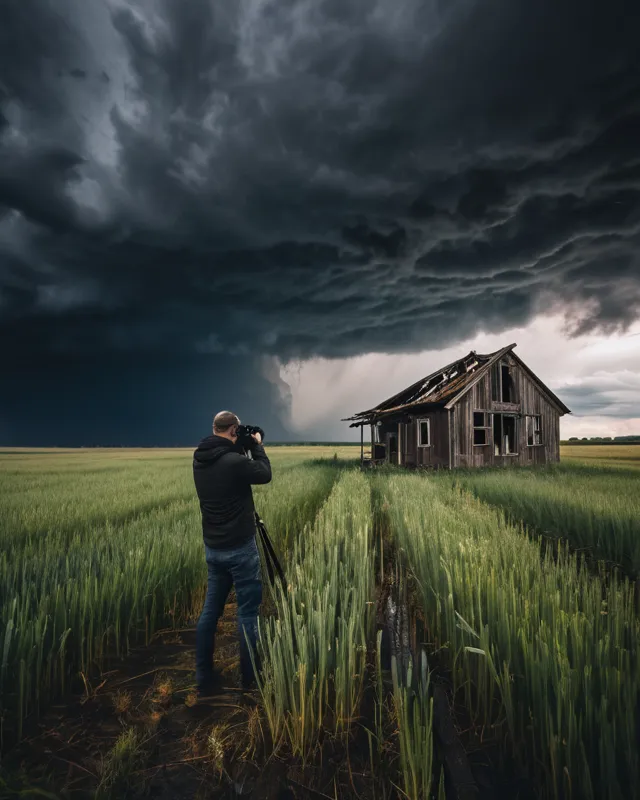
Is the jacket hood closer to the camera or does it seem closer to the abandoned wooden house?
the camera

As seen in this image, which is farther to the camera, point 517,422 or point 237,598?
point 517,422

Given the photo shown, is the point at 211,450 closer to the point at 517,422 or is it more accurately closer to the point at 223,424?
the point at 223,424

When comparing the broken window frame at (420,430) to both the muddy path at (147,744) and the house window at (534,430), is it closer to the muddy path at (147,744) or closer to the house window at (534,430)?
the house window at (534,430)

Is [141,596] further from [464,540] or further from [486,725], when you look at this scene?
[464,540]

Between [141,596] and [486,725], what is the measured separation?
3.24 meters

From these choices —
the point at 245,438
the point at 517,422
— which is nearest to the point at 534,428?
the point at 517,422

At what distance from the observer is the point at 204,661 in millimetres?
3020

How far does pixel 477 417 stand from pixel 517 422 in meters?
3.06

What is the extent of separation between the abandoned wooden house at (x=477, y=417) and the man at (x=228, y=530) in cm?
1609

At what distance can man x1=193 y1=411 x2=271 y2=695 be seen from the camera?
3.15 metres

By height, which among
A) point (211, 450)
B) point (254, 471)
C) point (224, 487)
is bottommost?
point (224, 487)

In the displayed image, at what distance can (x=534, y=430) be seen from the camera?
22312 millimetres

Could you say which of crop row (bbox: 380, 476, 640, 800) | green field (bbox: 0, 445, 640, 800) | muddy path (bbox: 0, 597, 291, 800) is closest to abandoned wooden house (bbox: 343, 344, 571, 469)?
green field (bbox: 0, 445, 640, 800)

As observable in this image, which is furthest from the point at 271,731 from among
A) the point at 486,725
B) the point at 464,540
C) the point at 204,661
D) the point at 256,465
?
the point at 464,540
